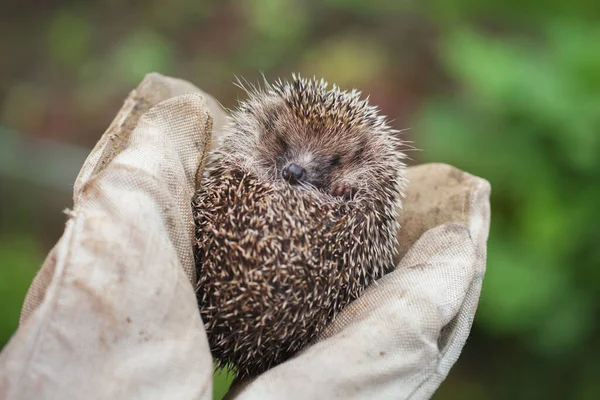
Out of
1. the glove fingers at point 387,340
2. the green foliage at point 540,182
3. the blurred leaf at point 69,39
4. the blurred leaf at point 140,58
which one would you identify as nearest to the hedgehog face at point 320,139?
the glove fingers at point 387,340

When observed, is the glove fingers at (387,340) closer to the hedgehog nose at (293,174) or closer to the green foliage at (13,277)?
the hedgehog nose at (293,174)

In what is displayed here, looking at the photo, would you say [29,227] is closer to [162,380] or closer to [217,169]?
[217,169]

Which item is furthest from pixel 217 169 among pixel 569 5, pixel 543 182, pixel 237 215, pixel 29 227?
pixel 569 5

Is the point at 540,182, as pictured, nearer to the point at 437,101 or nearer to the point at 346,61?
the point at 437,101

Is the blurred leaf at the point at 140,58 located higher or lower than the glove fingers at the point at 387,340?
lower

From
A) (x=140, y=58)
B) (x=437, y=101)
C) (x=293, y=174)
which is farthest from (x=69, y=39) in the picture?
(x=293, y=174)

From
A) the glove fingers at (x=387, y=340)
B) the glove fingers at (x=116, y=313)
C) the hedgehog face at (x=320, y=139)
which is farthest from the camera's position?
the hedgehog face at (x=320, y=139)
